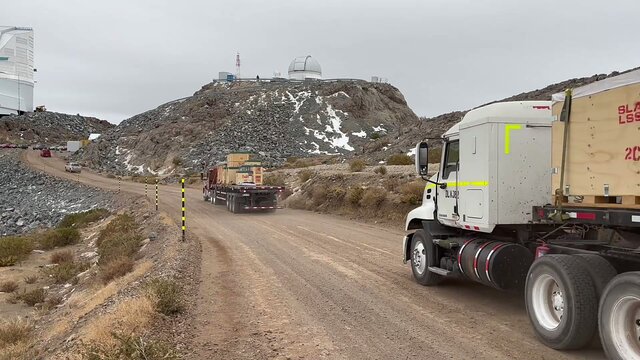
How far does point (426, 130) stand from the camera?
50688 millimetres

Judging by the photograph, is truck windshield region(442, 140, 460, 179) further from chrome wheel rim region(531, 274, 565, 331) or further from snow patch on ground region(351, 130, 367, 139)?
snow patch on ground region(351, 130, 367, 139)

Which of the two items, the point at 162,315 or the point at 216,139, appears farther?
the point at 216,139

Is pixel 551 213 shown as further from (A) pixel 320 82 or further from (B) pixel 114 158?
(A) pixel 320 82

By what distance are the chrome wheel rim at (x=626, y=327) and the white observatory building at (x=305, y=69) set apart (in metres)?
103

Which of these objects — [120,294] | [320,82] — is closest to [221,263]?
[120,294]

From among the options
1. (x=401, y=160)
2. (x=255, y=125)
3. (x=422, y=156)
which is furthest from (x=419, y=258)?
(x=255, y=125)

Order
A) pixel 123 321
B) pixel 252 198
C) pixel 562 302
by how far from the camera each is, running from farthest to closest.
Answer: pixel 252 198 → pixel 123 321 → pixel 562 302

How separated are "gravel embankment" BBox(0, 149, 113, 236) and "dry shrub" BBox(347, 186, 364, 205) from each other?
19409mm

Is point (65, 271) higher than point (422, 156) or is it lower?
lower

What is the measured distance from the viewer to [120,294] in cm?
951

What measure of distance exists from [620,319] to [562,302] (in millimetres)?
823

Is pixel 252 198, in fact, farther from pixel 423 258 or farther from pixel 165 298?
pixel 165 298

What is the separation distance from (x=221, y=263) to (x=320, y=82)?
87.4 metres

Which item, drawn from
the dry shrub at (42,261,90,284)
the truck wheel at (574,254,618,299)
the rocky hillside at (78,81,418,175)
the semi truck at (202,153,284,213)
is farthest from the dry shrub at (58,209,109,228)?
the rocky hillside at (78,81,418,175)
